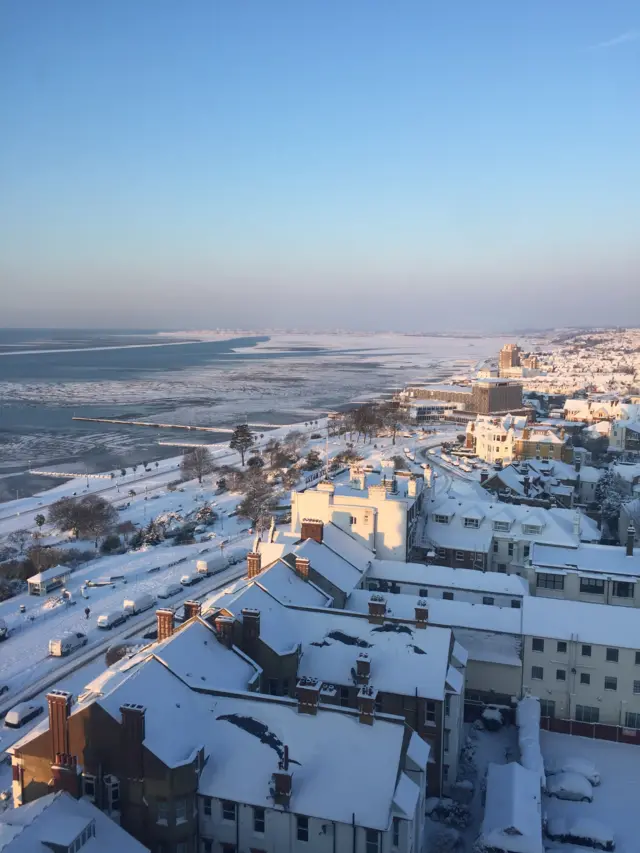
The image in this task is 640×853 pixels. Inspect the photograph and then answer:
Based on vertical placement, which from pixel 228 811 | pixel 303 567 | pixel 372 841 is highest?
pixel 303 567

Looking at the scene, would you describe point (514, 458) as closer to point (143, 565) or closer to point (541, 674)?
point (143, 565)

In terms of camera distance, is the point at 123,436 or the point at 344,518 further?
the point at 123,436

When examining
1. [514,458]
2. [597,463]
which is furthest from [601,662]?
[597,463]

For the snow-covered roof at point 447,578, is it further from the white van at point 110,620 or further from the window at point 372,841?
the window at point 372,841

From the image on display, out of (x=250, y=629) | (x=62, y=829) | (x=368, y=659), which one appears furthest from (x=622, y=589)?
(x=62, y=829)

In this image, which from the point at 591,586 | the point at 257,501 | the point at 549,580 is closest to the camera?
the point at 591,586

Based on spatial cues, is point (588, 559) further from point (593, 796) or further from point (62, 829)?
point (62, 829)
